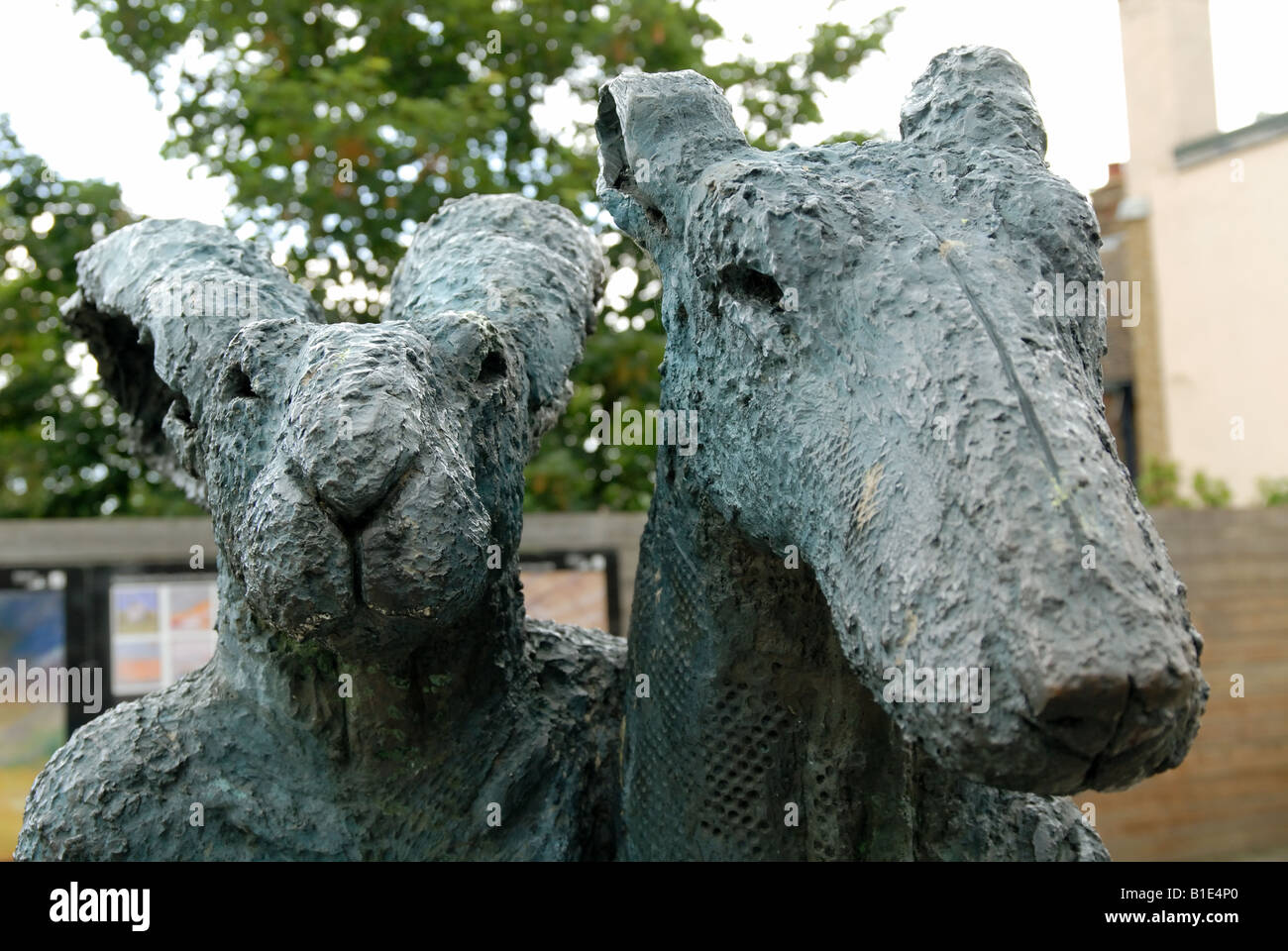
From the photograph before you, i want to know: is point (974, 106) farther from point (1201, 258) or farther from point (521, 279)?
point (1201, 258)

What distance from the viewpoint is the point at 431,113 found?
274 inches

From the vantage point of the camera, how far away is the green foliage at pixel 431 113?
7070 mm

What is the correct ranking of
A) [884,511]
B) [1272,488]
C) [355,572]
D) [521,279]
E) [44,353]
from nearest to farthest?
[884,511] → [355,572] → [521,279] → [44,353] → [1272,488]

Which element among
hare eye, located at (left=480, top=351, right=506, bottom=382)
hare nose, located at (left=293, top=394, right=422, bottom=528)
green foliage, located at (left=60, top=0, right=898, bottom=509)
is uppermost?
green foliage, located at (left=60, top=0, right=898, bottom=509)

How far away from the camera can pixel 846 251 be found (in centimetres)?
154

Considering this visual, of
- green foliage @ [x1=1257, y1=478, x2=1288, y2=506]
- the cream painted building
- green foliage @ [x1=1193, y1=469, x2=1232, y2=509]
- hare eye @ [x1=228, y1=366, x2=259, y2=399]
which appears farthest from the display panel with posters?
the cream painted building

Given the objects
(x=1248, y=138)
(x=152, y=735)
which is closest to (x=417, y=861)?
(x=152, y=735)

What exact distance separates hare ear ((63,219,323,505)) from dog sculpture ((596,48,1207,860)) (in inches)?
24.1

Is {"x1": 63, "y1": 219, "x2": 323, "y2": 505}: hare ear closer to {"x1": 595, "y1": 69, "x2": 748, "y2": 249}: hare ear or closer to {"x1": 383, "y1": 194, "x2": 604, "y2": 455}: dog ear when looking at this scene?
{"x1": 383, "y1": 194, "x2": 604, "y2": 455}: dog ear

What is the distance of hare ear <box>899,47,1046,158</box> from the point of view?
175cm

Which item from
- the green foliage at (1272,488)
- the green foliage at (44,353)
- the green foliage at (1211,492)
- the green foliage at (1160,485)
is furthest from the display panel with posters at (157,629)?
the green foliage at (1272,488)

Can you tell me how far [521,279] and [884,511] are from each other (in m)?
0.98

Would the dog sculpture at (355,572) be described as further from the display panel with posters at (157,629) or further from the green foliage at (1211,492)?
the green foliage at (1211,492)

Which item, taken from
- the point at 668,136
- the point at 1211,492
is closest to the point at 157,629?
the point at 668,136
